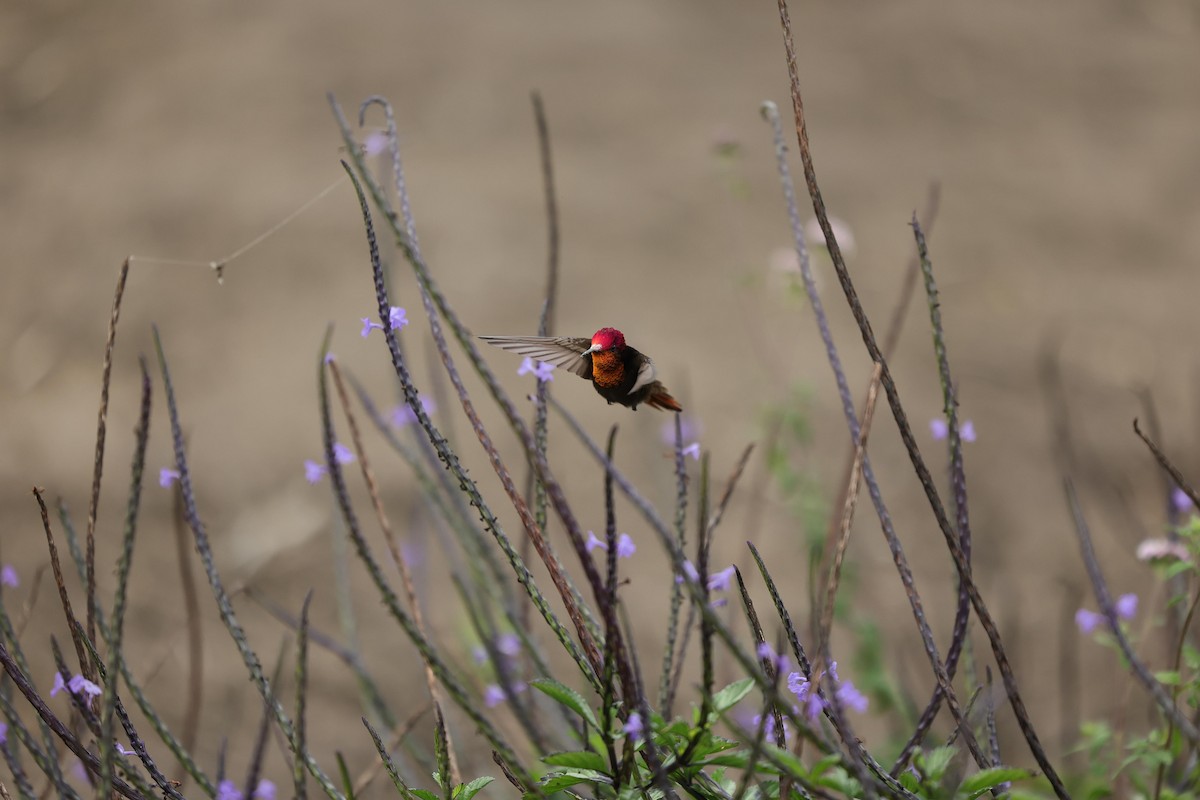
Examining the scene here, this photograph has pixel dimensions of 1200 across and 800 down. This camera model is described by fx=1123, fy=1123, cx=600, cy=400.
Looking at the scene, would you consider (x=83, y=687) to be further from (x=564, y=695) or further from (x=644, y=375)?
(x=644, y=375)

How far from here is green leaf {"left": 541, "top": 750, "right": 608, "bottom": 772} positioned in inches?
41.2

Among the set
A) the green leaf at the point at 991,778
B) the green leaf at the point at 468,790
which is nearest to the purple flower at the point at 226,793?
the green leaf at the point at 468,790

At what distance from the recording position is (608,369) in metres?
1.06

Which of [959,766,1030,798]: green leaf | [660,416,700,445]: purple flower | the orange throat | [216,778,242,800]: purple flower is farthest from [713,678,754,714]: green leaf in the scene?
[660,416,700,445]: purple flower

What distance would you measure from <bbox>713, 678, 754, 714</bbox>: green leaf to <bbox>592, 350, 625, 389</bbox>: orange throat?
0.32 meters

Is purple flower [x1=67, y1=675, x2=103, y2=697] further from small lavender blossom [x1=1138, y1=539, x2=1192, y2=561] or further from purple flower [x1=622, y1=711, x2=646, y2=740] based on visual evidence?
small lavender blossom [x1=1138, y1=539, x2=1192, y2=561]

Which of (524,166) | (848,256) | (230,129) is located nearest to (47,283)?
(230,129)

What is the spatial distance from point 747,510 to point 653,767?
3.62m

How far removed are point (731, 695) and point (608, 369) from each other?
1.14 ft

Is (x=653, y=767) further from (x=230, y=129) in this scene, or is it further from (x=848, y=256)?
(x=230, y=129)

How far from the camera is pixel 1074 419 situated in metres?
4.92

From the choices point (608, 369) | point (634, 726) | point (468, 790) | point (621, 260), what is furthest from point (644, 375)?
point (621, 260)

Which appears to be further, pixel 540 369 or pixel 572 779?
pixel 540 369

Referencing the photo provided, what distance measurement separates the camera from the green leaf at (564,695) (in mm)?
1081
